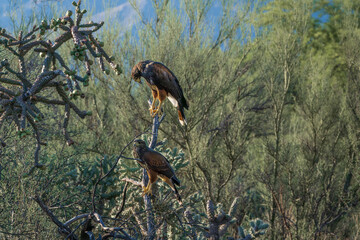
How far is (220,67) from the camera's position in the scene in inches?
299

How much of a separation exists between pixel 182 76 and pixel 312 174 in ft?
9.69

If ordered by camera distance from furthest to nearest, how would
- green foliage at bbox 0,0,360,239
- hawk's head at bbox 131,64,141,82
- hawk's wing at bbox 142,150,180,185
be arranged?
green foliage at bbox 0,0,360,239 → hawk's wing at bbox 142,150,180,185 → hawk's head at bbox 131,64,141,82

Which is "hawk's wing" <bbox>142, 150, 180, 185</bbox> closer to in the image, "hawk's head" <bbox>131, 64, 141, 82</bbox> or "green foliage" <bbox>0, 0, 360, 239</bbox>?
"hawk's head" <bbox>131, 64, 141, 82</bbox>

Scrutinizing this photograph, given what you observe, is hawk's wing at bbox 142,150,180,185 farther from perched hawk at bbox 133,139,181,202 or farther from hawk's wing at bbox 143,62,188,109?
hawk's wing at bbox 143,62,188,109

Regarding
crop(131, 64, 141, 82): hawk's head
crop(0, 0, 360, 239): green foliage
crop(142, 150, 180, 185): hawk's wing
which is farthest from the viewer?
crop(0, 0, 360, 239): green foliage

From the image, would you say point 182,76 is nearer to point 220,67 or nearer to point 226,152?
point 220,67

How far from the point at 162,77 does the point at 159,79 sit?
2 cm

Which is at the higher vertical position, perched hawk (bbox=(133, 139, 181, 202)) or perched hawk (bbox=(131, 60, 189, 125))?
perched hawk (bbox=(131, 60, 189, 125))

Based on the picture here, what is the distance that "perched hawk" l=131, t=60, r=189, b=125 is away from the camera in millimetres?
1682

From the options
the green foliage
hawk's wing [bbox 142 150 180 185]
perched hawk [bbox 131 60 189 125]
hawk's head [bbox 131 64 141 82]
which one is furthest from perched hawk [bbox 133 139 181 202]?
the green foliage

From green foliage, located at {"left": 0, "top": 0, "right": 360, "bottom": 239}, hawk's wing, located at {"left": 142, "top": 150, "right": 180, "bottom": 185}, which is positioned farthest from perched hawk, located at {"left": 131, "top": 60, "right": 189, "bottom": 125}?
green foliage, located at {"left": 0, "top": 0, "right": 360, "bottom": 239}

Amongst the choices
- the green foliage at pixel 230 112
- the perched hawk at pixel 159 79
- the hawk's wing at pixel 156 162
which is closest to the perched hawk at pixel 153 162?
the hawk's wing at pixel 156 162

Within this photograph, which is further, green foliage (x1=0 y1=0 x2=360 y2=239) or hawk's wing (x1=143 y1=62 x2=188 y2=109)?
green foliage (x1=0 y1=0 x2=360 y2=239)

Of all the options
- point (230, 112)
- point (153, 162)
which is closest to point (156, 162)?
point (153, 162)
